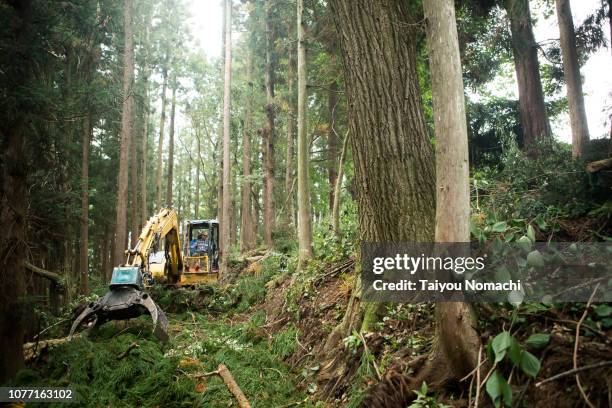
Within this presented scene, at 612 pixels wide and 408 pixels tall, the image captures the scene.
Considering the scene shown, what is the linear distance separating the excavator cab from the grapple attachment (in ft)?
13.8

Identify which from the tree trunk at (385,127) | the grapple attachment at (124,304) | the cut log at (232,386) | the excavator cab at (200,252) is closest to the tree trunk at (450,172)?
the tree trunk at (385,127)

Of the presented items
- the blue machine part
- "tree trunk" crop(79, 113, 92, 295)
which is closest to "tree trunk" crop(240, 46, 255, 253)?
"tree trunk" crop(79, 113, 92, 295)

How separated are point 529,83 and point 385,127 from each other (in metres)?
8.15

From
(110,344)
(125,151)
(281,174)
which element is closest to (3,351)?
(110,344)

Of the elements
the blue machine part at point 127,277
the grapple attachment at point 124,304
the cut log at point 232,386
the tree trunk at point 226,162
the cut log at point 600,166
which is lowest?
the cut log at point 232,386

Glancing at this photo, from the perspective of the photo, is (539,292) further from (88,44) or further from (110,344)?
(88,44)

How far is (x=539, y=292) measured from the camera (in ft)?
9.05

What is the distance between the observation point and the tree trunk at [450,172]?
2717 mm

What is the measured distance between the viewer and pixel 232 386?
4496 mm

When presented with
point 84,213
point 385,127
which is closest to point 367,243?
point 385,127

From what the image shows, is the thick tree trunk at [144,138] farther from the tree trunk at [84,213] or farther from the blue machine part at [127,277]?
the blue machine part at [127,277]

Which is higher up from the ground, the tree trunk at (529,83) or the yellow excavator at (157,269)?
the tree trunk at (529,83)

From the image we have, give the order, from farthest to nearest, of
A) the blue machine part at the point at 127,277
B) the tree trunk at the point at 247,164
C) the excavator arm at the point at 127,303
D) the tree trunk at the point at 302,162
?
the tree trunk at the point at 247,164
the tree trunk at the point at 302,162
the blue machine part at the point at 127,277
the excavator arm at the point at 127,303

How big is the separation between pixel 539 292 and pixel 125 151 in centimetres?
1370
